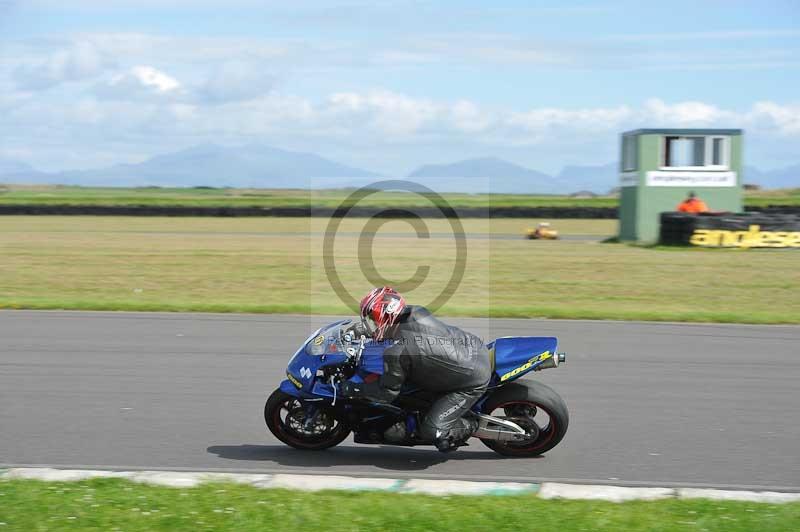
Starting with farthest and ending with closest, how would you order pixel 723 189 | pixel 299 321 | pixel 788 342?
pixel 723 189
pixel 299 321
pixel 788 342

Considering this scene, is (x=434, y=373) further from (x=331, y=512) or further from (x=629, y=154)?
(x=629, y=154)

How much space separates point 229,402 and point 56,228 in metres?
34.9

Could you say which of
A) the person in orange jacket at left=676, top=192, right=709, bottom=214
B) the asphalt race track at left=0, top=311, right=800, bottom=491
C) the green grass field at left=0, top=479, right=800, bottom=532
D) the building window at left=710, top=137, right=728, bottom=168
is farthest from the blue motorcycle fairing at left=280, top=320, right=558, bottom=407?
the building window at left=710, top=137, right=728, bottom=168

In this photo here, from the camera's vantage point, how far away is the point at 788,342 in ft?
42.5

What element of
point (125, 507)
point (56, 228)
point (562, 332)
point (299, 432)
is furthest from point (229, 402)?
point (56, 228)

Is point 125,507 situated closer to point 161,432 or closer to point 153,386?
point 161,432

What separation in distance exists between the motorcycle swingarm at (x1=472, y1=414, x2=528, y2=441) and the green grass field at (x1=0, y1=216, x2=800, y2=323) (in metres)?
8.15

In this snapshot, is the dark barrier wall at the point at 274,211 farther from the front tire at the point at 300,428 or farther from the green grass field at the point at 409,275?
the front tire at the point at 300,428

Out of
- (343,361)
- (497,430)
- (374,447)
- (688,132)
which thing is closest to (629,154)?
(688,132)

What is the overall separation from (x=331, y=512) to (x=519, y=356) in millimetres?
2248

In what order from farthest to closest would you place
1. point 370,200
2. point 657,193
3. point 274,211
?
point 274,211
point 370,200
point 657,193

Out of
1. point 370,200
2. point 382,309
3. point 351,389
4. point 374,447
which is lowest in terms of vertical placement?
point 374,447

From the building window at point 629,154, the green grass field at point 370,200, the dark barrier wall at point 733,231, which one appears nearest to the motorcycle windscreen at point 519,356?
the dark barrier wall at point 733,231

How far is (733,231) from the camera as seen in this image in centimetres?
2638
